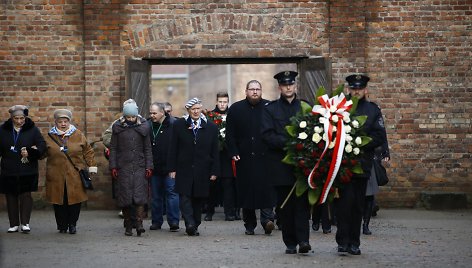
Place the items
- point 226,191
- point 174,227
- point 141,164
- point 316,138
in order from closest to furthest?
1. point 316,138
2. point 141,164
3. point 174,227
4. point 226,191

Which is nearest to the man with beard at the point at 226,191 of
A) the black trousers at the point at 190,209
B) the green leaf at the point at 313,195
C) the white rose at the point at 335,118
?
the black trousers at the point at 190,209

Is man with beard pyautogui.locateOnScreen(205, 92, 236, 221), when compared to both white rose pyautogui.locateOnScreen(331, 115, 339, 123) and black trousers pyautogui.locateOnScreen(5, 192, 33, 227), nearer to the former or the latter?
black trousers pyautogui.locateOnScreen(5, 192, 33, 227)

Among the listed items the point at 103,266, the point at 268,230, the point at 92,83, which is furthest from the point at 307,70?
the point at 103,266

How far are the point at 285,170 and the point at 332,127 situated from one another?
28.4 inches

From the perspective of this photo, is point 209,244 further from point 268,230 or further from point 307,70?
point 307,70

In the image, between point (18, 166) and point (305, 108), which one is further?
point (18, 166)

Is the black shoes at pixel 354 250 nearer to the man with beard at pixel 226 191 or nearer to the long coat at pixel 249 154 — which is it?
the long coat at pixel 249 154

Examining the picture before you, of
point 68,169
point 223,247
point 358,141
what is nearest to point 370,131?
point 358,141

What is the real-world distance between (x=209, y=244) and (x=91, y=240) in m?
1.60

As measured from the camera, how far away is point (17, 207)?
14375mm

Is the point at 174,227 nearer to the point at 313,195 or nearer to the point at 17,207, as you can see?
the point at 17,207

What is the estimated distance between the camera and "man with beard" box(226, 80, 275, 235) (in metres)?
13.9

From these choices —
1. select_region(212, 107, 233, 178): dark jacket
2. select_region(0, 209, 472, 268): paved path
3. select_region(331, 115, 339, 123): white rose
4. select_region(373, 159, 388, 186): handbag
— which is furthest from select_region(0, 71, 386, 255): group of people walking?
select_region(331, 115, 339, 123): white rose

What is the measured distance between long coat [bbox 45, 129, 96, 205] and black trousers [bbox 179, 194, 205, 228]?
139cm
